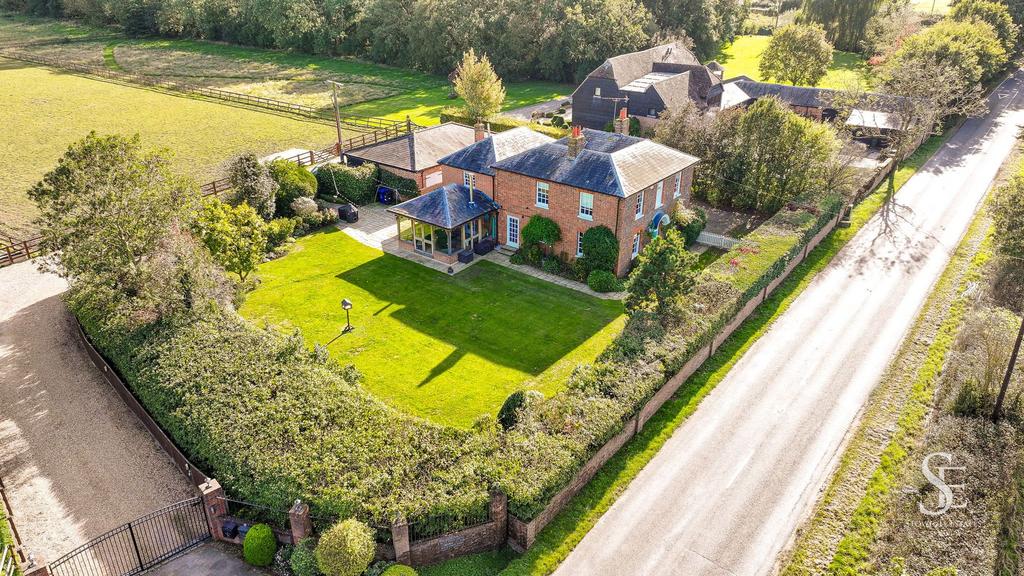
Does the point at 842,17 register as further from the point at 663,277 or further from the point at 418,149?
the point at 663,277

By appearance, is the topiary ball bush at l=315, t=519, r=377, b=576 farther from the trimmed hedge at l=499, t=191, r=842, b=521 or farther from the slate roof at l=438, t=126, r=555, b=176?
the slate roof at l=438, t=126, r=555, b=176

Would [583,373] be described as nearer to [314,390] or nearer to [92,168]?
[314,390]

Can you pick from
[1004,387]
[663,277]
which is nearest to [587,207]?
[663,277]

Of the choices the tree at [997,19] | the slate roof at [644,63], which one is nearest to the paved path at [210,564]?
the slate roof at [644,63]

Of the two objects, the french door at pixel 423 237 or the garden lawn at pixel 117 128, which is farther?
the garden lawn at pixel 117 128

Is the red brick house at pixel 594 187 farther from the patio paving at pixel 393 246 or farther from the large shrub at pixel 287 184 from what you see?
the large shrub at pixel 287 184

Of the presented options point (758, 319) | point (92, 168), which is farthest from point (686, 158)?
point (92, 168)
